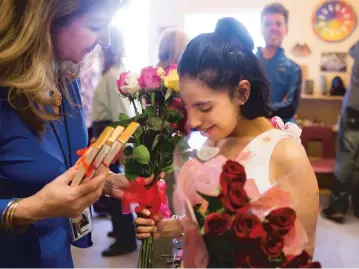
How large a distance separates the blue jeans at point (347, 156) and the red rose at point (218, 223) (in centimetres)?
284

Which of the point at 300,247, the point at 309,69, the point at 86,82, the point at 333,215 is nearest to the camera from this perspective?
the point at 300,247

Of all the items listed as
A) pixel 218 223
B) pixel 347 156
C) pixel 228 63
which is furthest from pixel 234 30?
pixel 347 156

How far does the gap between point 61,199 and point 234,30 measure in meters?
0.43

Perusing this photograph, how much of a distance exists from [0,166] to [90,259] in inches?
69.2

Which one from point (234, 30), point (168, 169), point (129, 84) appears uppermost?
point (234, 30)

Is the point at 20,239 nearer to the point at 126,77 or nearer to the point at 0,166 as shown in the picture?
the point at 0,166

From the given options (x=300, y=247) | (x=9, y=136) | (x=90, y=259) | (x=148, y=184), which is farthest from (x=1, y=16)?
(x=90, y=259)

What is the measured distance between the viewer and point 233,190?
55 centimetres

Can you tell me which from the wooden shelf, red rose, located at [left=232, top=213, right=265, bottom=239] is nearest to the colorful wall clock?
the wooden shelf

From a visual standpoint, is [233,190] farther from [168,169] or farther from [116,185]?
[116,185]

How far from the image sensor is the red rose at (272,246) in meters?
0.55

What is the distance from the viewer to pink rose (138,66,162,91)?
2.70 ft

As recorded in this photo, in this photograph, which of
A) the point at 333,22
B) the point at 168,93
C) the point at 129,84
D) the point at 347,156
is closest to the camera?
the point at 168,93

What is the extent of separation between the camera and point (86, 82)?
12.8 feet
